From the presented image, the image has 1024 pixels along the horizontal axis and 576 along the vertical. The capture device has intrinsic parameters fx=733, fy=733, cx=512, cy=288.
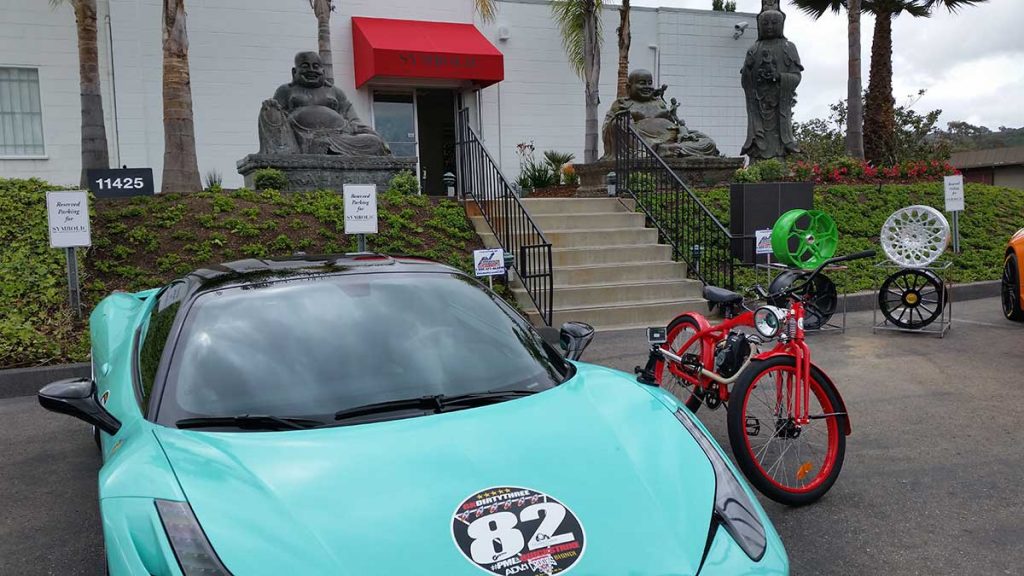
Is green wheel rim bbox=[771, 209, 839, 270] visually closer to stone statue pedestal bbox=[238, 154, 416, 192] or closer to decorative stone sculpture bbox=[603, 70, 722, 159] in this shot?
decorative stone sculpture bbox=[603, 70, 722, 159]

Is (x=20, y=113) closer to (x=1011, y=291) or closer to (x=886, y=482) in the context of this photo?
(x=886, y=482)

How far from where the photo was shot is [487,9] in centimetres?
1559

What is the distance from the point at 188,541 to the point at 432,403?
0.85 m

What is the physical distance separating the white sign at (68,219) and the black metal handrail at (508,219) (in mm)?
4312

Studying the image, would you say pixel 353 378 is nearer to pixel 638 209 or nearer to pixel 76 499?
pixel 76 499

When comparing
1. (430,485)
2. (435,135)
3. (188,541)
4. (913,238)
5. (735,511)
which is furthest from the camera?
(435,135)

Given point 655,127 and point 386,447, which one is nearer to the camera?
point 386,447

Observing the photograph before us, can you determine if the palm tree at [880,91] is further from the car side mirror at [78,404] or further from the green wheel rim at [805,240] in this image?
the car side mirror at [78,404]

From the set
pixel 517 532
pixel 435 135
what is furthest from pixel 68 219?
pixel 435 135

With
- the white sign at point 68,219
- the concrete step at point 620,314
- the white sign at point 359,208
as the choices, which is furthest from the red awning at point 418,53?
the white sign at point 68,219

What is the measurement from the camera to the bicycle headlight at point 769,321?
360 centimetres

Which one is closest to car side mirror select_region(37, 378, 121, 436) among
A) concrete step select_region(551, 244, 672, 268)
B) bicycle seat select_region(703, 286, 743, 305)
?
bicycle seat select_region(703, 286, 743, 305)

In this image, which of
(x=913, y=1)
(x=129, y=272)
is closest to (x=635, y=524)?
(x=129, y=272)

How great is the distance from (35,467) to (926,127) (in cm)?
2432
